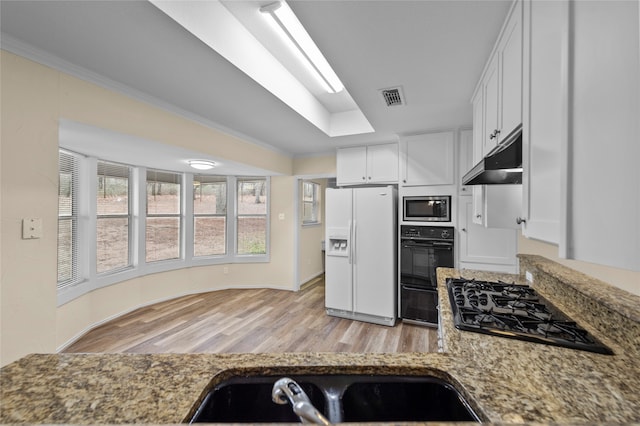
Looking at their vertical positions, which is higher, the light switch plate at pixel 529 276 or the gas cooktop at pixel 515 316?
the light switch plate at pixel 529 276

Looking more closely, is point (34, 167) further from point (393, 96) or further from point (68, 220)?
point (393, 96)

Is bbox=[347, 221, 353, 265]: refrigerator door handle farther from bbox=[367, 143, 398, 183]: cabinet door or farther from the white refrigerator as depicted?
bbox=[367, 143, 398, 183]: cabinet door

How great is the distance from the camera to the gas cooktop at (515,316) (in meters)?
1.01

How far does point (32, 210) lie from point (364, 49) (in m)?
2.26

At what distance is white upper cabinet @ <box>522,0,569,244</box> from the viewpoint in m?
0.76

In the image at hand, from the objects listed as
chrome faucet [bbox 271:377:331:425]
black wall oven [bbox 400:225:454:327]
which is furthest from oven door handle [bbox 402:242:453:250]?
chrome faucet [bbox 271:377:331:425]

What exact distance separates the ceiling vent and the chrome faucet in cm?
214

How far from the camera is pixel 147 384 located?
2.28ft

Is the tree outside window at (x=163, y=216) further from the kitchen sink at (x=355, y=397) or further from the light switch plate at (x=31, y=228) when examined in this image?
the kitchen sink at (x=355, y=397)

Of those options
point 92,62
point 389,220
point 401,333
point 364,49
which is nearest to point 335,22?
point 364,49

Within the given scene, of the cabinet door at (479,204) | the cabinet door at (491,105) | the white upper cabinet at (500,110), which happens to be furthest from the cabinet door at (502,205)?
the cabinet door at (491,105)

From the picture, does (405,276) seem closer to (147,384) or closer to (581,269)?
(581,269)

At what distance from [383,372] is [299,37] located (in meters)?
1.98

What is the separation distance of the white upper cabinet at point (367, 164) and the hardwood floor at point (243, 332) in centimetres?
190
